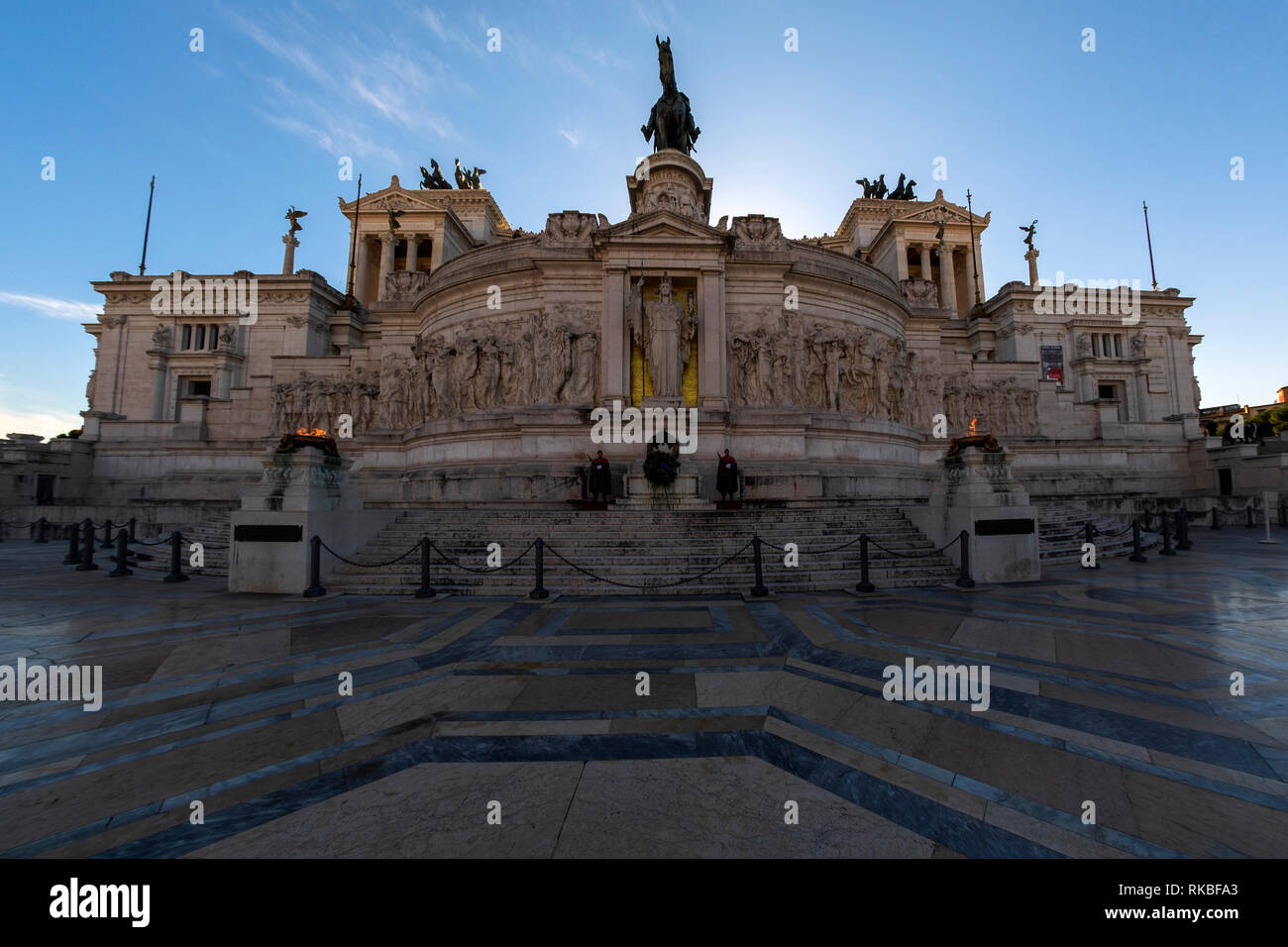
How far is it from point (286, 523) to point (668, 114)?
2956 cm

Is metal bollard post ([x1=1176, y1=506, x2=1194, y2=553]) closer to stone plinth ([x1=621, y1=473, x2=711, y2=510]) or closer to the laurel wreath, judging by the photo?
stone plinth ([x1=621, y1=473, x2=711, y2=510])

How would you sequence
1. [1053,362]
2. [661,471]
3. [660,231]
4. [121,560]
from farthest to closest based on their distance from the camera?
1. [1053,362]
2. [660,231]
3. [661,471]
4. [121,560]

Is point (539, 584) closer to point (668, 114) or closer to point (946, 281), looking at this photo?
point (668, 114)

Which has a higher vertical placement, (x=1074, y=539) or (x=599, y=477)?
(x=599, y=477)

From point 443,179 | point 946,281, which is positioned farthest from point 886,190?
point 443,179

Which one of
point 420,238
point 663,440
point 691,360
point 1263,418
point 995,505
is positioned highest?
point 420,238

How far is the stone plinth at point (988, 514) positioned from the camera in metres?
10.2

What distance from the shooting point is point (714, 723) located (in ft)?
13.1

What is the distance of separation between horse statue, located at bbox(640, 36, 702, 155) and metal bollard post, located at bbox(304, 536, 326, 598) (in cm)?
2810

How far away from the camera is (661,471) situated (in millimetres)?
14586
